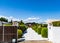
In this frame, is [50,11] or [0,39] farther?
[50,11]

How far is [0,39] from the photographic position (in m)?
13.3

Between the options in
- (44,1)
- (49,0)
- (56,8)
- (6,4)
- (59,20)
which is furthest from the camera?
(56,8)

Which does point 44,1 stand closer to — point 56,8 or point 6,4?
point 56,8

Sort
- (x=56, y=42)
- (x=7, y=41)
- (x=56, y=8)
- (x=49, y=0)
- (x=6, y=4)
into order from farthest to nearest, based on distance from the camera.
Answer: (x=56, y=8), (x=49, y=0), (x=6, y=4), (x=56, y=42), (x=7, y=41)

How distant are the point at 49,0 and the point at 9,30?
12360 millimetres

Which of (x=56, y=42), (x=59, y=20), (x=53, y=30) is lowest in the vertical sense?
(x=56, y=42)

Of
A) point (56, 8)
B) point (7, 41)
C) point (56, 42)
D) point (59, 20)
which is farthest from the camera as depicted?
point (56, 8)

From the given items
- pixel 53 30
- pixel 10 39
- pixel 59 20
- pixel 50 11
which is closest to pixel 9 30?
pixel 10 39

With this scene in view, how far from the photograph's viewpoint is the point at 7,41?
43.5 ft

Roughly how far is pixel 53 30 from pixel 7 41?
214 inches

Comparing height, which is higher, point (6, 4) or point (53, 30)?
point (6, 4)

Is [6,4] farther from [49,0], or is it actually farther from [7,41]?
[7,41]

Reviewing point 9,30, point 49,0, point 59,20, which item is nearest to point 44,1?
point 49,0

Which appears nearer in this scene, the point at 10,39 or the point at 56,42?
the point at 10,39
